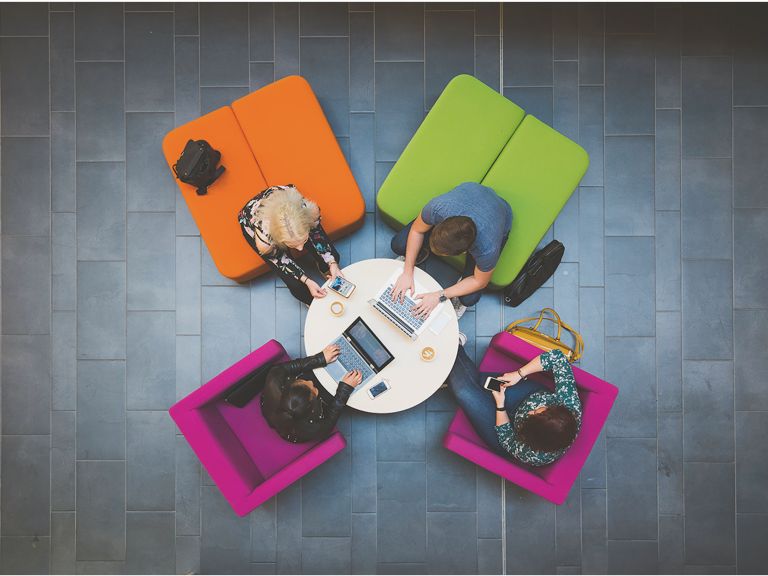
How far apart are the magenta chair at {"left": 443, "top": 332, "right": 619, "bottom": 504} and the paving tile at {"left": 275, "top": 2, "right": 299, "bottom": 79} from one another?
81.9 inches

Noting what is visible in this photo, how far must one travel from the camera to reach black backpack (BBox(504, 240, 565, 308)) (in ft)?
8.75

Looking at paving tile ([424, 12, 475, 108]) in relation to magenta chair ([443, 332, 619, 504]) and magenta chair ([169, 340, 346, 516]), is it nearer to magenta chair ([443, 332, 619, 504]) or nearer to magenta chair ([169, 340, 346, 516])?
magenta chair ([443, 332, 619, 504])

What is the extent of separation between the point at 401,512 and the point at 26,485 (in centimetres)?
232

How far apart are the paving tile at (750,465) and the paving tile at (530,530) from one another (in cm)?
118

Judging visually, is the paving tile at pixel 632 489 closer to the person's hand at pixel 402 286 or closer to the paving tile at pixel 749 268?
the paving tile at pixel 749 268

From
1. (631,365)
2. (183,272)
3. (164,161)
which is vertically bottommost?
(631,365)

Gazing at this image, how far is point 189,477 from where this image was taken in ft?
9.47

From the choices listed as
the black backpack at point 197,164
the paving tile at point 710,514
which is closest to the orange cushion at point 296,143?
the black backpack at point 197,164

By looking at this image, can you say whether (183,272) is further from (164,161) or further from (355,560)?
(355,560)

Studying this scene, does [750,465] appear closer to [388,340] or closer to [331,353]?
[388,340]

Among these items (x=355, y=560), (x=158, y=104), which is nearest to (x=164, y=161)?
(x=158, y=104)

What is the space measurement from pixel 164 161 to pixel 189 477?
1967mm

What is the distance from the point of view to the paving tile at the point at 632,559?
9.36 ft

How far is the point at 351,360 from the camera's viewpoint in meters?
2.33
